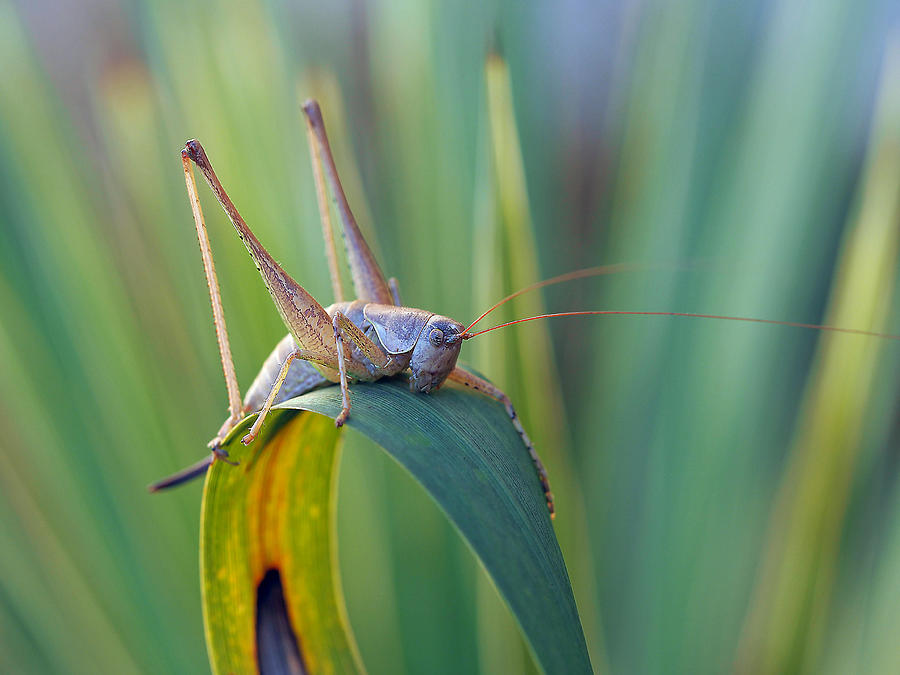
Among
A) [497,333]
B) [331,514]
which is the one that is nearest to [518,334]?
[497,333]

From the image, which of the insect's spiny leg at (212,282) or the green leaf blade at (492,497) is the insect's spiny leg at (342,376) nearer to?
the green leaf blade at (492,497)

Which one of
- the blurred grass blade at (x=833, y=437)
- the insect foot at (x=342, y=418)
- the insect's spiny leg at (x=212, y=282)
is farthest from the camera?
the blurred grass blade at (x=833, y=437)

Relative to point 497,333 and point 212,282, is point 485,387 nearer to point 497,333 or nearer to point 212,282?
point 497,333

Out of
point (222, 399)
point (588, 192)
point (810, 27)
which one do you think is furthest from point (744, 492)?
point (588, 192)

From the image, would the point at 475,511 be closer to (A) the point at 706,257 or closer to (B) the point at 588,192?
(A) the point at 706,257

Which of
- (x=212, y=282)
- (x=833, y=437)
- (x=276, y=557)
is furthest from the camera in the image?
(x=833, y=437)

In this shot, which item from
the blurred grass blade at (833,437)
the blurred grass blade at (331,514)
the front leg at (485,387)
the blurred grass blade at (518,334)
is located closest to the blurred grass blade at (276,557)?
the blurred grass blade at (331,514)

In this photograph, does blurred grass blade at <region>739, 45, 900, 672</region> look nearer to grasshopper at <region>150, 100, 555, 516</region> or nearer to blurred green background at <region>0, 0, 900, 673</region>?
blurred green background at <region>0, 0, 900, 673</region>
